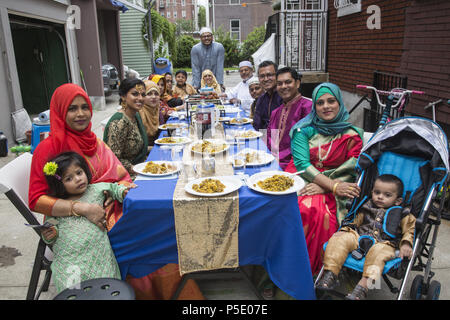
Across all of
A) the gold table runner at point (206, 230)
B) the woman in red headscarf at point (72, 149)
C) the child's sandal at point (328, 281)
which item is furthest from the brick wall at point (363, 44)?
the woman in red headscarf at point (72, 149)

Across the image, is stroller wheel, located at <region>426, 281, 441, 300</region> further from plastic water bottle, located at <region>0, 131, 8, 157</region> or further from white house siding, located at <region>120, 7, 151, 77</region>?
white house siding, located at <region>120, 7, 151, 77</region>

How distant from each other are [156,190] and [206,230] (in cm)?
43

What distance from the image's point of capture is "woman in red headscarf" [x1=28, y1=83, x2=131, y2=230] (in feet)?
7.32

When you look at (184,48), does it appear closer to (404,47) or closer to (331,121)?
(404,47)

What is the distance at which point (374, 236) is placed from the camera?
2.44 meters

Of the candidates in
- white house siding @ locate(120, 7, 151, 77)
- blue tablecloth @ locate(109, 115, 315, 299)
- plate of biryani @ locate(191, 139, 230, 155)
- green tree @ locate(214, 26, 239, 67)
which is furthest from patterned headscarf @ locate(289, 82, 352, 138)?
green tree @ locate(214, 26, 239, 67)

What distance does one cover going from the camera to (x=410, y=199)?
255 centimetres

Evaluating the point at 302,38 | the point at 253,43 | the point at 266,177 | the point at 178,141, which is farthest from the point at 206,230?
the point at 253,43

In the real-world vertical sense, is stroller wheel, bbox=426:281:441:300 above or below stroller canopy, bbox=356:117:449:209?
below

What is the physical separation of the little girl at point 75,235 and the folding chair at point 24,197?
0.16 m

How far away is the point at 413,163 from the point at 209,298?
6.37ft

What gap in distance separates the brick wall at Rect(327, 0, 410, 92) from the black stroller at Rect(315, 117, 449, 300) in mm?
4141

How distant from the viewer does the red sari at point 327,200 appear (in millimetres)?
2650

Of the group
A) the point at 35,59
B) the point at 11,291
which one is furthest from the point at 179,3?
the point at 11,291
